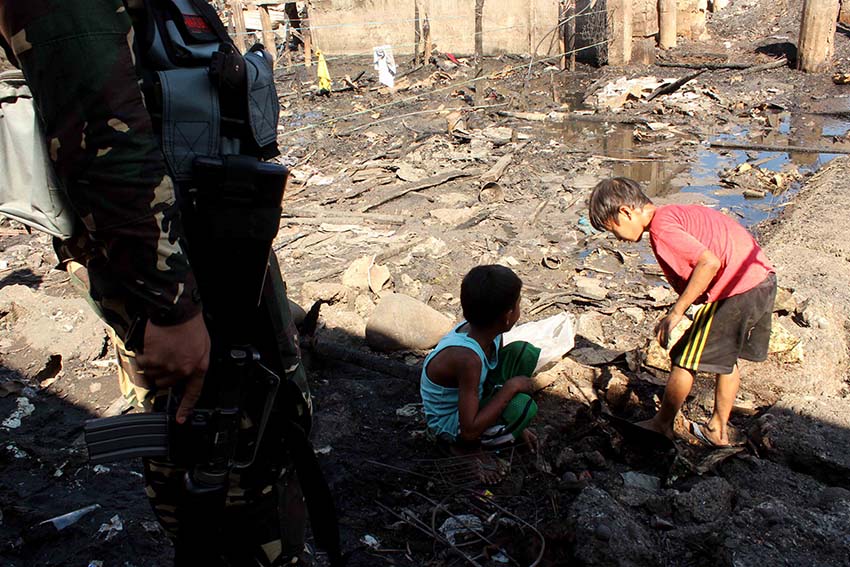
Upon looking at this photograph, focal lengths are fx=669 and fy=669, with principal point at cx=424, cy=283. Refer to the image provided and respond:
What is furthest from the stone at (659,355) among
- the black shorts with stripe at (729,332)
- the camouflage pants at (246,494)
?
the camouflage pants at (246,494)

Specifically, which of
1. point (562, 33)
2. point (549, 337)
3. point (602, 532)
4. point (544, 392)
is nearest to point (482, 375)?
point (544, 392)

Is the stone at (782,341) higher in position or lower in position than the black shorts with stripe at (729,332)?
lower

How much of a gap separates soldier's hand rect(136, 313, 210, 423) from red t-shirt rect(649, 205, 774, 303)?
2527mm

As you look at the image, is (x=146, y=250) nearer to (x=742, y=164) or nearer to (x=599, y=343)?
(x=599, y=343)

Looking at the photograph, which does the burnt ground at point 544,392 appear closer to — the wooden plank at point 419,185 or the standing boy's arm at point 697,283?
the wooden plank at point 419,185

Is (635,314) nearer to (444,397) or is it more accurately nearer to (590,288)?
(590,288)

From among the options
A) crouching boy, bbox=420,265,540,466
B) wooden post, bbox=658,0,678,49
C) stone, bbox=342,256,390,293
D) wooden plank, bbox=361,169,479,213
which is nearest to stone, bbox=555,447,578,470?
crouching boy, bbox=420,265,540,466

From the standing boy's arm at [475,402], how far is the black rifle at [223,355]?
1309 millimetres

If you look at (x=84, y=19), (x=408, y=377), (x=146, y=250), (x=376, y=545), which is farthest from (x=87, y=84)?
(x=408, y=377)

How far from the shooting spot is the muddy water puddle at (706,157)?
8.25 meters

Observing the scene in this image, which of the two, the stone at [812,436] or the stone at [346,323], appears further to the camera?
the stone at [346,323]

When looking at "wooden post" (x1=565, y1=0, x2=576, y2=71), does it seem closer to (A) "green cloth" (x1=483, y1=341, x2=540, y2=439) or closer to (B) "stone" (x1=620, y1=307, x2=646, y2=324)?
(B) "stone" (x1=620, y1=307, x2=646, y2=324)

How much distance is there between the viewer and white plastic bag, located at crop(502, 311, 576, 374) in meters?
4.36

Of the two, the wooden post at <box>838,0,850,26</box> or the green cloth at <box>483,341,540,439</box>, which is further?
the wooden post at <box>838,0,850,26</box>
